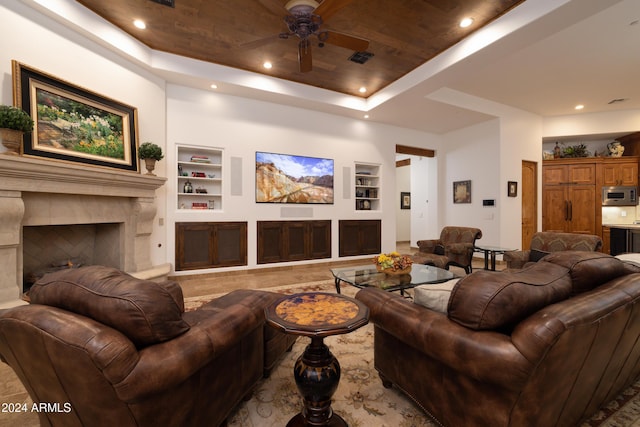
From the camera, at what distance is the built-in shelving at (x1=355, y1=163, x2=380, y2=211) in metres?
6.70

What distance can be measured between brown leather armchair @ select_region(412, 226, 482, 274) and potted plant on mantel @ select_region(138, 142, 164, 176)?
4270 millimetres

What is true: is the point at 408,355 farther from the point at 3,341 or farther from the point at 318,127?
Result: the point at 318,127

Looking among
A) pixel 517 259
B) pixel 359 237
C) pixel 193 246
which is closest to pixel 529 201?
pixel 517 259

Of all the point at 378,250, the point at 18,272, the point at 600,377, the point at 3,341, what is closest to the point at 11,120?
the point at 18,272

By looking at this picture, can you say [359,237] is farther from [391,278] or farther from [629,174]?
[629,174]

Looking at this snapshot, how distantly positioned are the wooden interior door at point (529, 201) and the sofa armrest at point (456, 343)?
6.69 m

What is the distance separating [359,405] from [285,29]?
437 centimetres

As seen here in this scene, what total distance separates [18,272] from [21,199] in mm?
758

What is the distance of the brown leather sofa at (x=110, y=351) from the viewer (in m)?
0.93

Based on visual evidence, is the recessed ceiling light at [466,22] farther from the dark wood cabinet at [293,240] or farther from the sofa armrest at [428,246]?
the dark wood cabinet at [293,240]

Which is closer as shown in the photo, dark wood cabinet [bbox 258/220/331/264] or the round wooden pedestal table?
the round wooden pedestal table

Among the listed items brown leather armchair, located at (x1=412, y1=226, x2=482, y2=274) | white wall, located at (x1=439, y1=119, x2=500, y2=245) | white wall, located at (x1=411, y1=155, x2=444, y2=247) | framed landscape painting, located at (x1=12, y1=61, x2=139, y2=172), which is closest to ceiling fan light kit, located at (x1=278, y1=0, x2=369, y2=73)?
framed landscape painting, located at (x1=12, y1=61, x2=139, y2=172)

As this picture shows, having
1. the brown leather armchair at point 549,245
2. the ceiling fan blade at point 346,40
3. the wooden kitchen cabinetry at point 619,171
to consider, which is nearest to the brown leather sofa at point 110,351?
the ceiling fan blade at point 346,40

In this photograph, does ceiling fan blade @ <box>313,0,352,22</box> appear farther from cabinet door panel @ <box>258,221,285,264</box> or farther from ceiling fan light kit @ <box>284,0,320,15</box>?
cabinet door panel @ <box>258,221,285,264</box>
